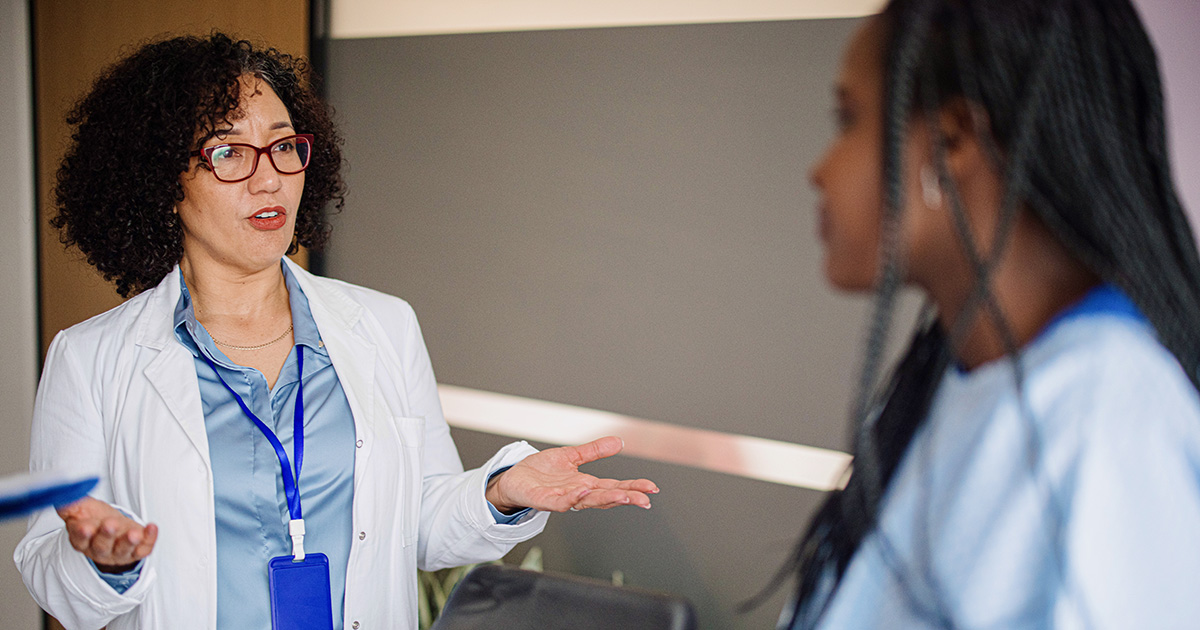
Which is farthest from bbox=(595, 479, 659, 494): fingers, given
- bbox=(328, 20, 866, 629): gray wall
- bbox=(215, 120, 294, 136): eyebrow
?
bbox=(328, 20, 866, 629): gray wall

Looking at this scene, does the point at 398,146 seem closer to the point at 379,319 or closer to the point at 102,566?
the point at 379,319

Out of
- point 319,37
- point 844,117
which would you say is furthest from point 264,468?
point 319,37

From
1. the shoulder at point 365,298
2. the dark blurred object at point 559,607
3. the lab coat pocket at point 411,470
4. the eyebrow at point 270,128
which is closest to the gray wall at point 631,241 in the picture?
the dark blurred object at point 559,607

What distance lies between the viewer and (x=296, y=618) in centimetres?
144

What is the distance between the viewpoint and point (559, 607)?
1.94m

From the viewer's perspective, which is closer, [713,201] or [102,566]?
[102,566]

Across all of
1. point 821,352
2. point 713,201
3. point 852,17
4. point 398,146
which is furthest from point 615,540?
point 852,17

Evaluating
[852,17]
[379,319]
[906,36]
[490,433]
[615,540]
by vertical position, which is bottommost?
[615,540]

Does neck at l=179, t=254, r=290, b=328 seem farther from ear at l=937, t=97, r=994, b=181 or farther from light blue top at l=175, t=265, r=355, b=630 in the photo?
ear at l=937, t=97, r=994, b=181

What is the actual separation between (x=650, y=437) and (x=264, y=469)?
147 cm

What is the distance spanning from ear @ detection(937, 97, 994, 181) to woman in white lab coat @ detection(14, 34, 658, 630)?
856mm

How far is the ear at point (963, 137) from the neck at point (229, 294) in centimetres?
141

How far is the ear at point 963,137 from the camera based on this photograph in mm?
630

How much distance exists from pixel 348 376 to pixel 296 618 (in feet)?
1.52
